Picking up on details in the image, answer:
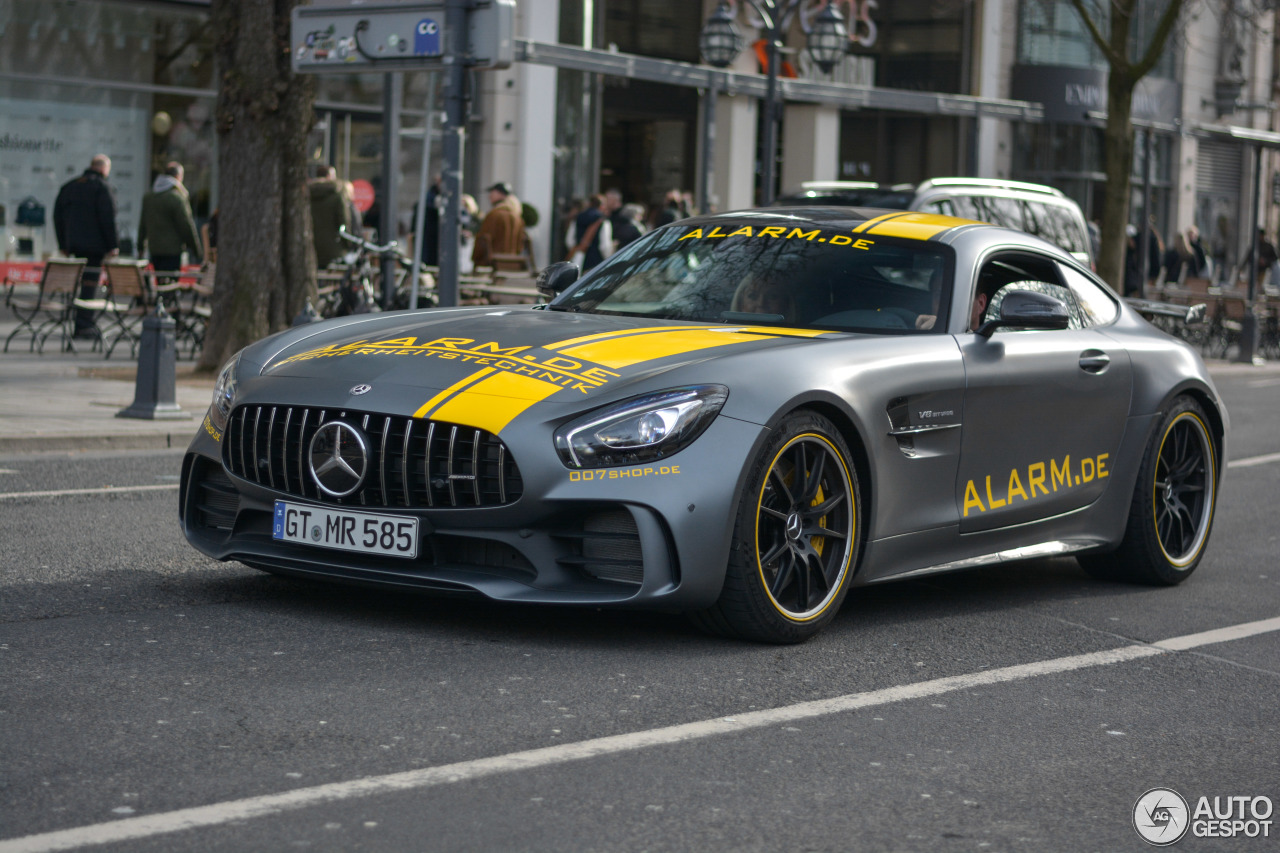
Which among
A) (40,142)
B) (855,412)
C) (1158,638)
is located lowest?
(1158,638)

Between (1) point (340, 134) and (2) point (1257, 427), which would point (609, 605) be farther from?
(1) point (340, 134)

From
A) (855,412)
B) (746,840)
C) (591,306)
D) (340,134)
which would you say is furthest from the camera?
(340,134)

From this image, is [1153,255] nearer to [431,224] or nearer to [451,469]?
[431,224]

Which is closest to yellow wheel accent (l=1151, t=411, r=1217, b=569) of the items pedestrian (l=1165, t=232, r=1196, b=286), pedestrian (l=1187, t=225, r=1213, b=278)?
pedestrian (l=1187, t=225, r=1213, b=278)

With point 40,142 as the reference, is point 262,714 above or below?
below

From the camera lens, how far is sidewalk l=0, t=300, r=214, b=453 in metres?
10.8

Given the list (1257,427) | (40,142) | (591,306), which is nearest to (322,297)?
(40,142)

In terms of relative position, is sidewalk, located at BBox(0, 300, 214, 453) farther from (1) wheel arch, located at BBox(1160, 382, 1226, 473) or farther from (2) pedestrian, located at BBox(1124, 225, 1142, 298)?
(2) pedestrian, located at BBox(1124, 225, 1142, 298)

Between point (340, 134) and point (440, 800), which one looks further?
point (340, 134)

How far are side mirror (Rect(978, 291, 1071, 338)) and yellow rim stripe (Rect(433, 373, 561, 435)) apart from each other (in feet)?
5.95

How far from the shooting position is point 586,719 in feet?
15.0

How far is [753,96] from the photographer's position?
108 feet

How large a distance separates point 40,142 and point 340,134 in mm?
4828

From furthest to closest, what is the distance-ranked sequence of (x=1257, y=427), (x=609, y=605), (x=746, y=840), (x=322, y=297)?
(x=322, y=297), (x=1257, y=427), (x=609, y=605), (x=746, y=840)
